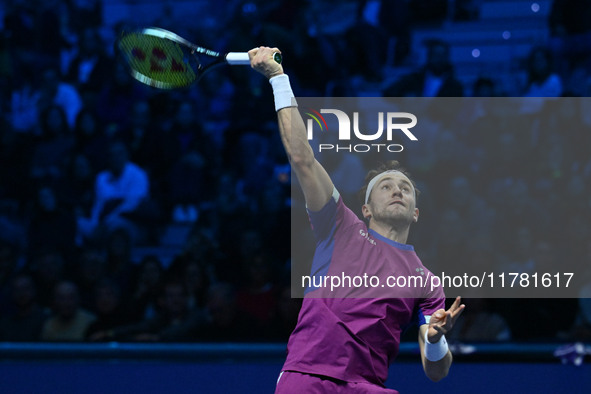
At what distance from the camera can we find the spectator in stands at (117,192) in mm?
6496

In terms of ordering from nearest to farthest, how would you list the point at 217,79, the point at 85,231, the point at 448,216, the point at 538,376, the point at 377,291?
the point at 377,291, the point at 448,216, the point at 538,376, the point at 85,231, the point at 217,79

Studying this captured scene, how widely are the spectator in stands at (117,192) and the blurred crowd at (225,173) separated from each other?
13mm

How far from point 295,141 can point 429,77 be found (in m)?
4.22

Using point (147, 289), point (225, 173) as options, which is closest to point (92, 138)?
point (225, 173)

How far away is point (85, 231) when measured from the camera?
6492 mm

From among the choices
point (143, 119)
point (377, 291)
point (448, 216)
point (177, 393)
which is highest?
point (143, 119)

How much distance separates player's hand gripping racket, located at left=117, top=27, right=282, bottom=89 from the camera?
144 inches

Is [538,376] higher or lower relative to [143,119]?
lower

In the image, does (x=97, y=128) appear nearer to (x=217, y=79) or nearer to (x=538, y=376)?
(x=217, y=79)

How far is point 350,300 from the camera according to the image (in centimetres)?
312

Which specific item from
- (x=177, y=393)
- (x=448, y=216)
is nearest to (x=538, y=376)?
(x=448, y=216)

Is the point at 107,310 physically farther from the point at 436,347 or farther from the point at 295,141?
the point at 436,347

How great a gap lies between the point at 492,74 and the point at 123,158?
3.41 meters

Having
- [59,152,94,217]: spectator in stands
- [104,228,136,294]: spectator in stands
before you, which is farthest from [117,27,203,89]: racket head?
[59,152,94,217]: spectator in stands
